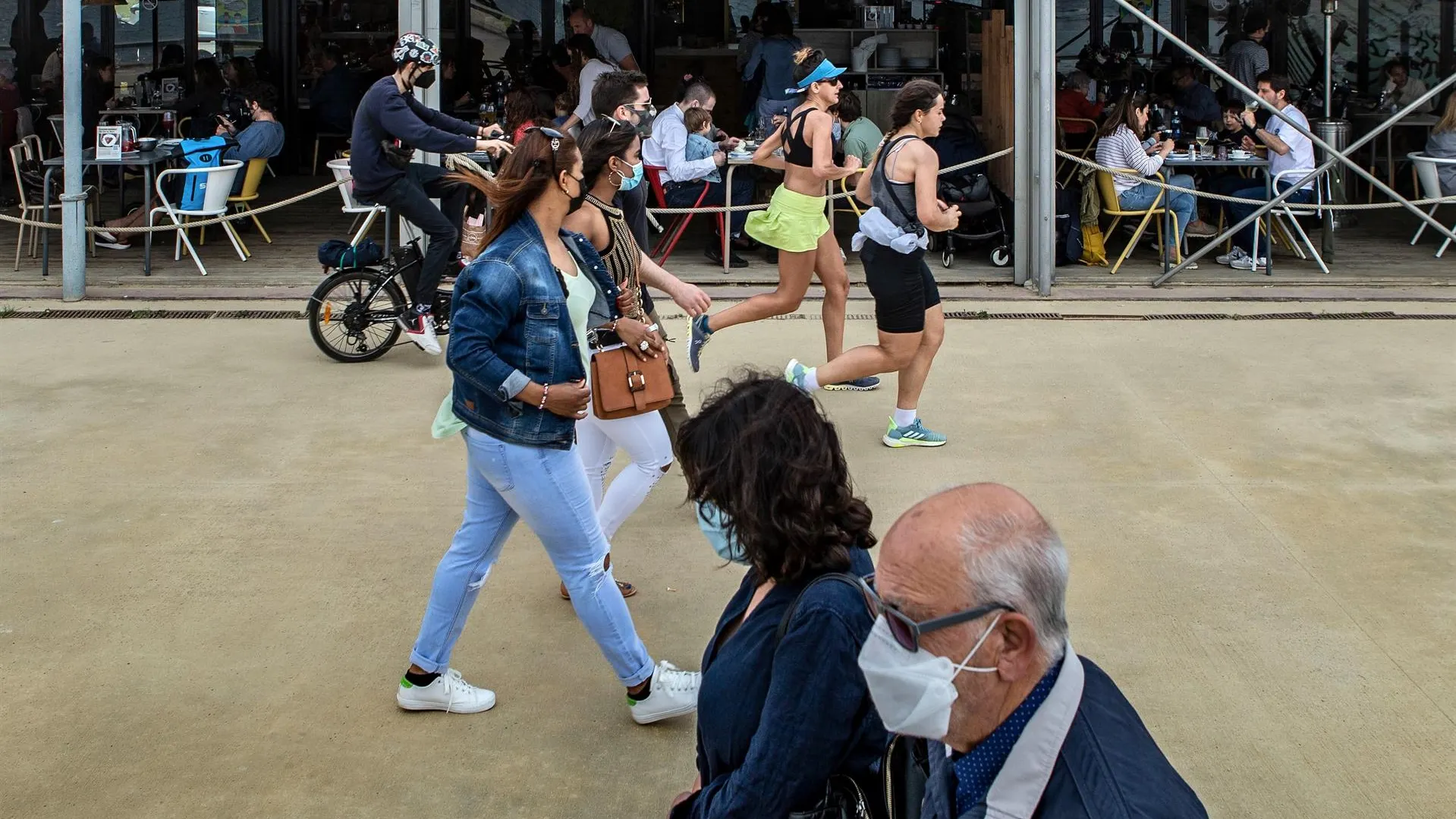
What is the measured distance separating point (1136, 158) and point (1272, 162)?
109 cm

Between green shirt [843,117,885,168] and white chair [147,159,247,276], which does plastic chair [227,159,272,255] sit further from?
green shirt [843,117,885,168]

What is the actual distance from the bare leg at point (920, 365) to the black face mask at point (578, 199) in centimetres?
219

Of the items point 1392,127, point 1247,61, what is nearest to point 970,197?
point 1247,61

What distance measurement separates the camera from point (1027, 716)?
77.7 inches

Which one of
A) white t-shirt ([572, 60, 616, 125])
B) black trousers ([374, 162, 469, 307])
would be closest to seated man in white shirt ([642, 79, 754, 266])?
white t-shirt ([572, 60, 616, 125])

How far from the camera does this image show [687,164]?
10461 mm

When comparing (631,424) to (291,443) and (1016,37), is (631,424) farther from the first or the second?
(1016,37)

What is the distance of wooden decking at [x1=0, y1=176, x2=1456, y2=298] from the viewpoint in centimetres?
1030

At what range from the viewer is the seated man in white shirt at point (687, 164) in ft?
34.4

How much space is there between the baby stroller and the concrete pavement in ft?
8.60

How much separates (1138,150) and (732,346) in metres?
3.77

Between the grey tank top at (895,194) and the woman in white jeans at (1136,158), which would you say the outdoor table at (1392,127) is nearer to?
the woman in white jeans at (1136,158)

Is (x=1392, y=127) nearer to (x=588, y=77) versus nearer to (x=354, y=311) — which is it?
(x=588, y=77)

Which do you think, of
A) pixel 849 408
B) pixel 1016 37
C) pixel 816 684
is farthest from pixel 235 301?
pixel 816 684
